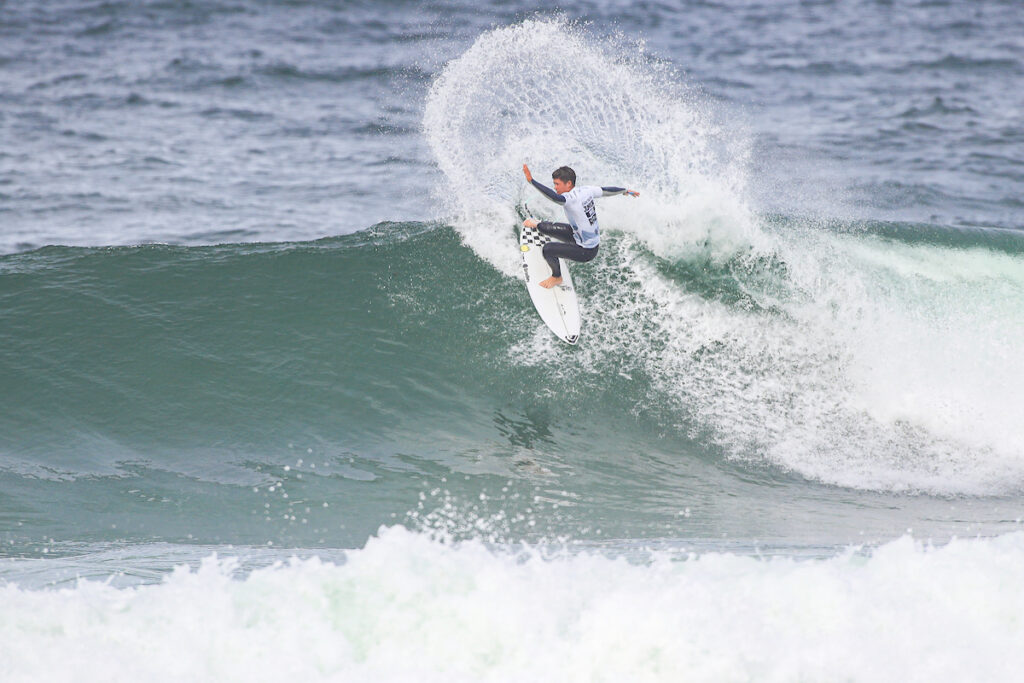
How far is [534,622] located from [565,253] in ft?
17.4

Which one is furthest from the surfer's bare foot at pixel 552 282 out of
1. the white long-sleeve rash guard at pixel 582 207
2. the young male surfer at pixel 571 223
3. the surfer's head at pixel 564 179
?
the surfer's head at pixel 564 179

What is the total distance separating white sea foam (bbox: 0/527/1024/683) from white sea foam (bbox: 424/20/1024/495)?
3.13m

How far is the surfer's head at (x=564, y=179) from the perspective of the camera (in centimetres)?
880

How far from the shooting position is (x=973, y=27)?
95.2 ft

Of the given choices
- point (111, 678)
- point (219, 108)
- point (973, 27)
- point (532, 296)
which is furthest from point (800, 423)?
point (973, 27)

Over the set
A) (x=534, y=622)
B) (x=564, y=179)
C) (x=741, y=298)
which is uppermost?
(x=564, y=179)

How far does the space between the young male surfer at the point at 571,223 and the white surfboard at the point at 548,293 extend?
92mm

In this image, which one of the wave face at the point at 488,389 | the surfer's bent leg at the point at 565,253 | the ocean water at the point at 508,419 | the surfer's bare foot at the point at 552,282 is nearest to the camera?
the ocean water at the point at 508,419

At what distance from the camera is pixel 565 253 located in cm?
957

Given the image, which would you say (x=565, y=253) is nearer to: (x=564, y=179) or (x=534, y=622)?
(x=564, y=179)

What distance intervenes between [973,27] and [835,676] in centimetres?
2964

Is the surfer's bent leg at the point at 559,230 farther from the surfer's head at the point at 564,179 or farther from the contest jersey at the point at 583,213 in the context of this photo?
the surfer's head at the point at 564,179

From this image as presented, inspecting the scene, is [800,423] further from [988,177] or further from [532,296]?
[988,177]

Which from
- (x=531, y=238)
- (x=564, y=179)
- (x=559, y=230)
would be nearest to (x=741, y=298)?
(x=559, y=230)
